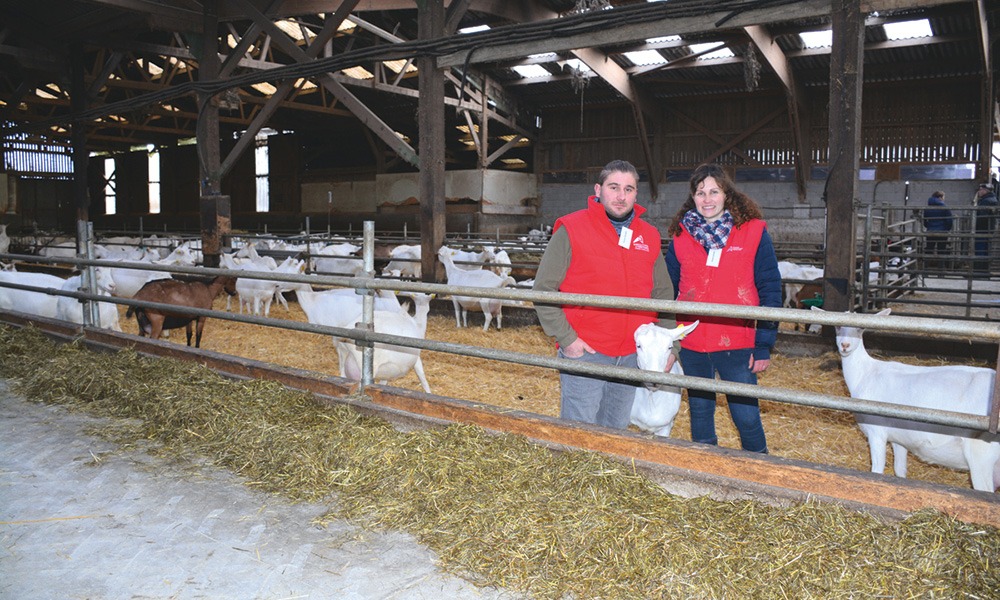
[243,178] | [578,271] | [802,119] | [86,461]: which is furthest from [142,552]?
[243,178]

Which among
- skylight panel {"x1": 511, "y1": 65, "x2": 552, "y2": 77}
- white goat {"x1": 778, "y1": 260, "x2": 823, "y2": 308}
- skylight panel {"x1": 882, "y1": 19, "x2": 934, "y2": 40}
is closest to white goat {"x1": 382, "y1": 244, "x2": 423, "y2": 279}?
white goat {"x1": 778, "y1": 260, "x2": 823, "y2": 308}

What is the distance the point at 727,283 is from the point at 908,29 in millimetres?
15045

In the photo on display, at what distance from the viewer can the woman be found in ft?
12.0

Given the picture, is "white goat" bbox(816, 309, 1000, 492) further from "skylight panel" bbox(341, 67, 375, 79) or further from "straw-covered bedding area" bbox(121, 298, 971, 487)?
"skylight panel" bbox(341, 67, 375, 79)

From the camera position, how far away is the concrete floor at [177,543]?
8.02 feet

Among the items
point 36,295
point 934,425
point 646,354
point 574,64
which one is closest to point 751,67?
point 574,64

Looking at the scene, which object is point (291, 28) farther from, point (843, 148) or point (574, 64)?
point (843, 148)

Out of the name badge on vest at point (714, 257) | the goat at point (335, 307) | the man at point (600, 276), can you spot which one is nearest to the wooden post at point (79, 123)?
the goat at point (335, 307)

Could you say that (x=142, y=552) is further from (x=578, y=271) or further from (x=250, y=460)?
(x=578, y=271)

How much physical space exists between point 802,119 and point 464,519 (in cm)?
1871

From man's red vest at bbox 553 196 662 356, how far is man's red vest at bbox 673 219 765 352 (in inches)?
8.6

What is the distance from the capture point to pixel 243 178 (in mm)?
31375

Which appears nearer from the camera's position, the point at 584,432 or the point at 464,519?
the point at 464,519

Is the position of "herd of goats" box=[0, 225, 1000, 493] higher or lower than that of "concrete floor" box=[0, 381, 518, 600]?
higher
